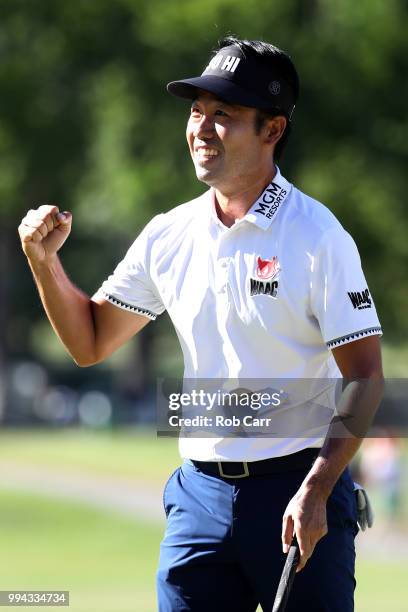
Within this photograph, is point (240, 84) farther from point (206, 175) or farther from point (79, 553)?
point (79, 553)

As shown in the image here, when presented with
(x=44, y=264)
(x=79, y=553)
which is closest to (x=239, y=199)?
(x=44, y=264)

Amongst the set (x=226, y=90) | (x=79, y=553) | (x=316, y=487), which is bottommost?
(x=79, y=553)

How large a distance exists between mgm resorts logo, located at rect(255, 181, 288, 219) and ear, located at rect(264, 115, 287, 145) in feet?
0.52

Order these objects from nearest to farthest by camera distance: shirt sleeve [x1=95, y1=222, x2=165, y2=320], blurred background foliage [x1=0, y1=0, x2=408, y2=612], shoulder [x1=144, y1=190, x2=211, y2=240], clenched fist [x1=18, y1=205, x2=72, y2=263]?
clenched fist [x1=18, y1=205, x2=72, y2=263] → shoulder [x1=144, y1=190, x2=211, y2=240] → shirt sleeve [x1=95, y1=222, x2=165, y2=320] → blurred background foliage [x1=0, y1=0, x2=408, y2=612]

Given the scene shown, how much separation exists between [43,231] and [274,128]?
85 centimetres

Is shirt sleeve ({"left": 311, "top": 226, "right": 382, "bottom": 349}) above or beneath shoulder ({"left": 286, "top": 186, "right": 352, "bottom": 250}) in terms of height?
beneath

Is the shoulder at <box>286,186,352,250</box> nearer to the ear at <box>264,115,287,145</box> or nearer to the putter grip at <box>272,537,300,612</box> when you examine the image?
the ear at <box>264,115,287,145</box>

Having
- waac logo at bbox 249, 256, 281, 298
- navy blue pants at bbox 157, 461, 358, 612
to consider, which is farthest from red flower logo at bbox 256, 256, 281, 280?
navy blue pants at bbox 157, 461, 358, 612

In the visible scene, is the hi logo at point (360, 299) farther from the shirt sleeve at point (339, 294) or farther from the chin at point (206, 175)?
the chin at point (206, 175)

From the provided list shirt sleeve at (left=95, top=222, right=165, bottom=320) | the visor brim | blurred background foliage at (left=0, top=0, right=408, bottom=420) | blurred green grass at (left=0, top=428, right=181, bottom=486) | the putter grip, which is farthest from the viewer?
blurred background foliage at (left=0, top=0, right=408, bottom=420)

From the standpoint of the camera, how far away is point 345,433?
4191mm

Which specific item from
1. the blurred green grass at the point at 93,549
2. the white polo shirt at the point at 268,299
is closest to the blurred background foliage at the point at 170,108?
the blurred green grass at the point at 93,549

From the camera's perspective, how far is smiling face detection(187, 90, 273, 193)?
4.49m

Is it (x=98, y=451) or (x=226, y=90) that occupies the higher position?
(x=98, y=451)
